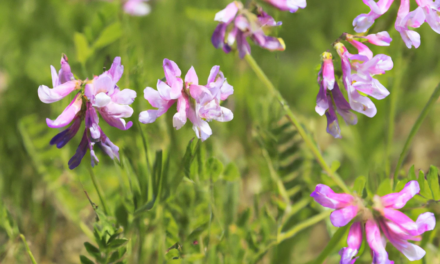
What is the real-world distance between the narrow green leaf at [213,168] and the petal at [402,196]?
459 millimetres

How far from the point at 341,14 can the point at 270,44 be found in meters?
1.98

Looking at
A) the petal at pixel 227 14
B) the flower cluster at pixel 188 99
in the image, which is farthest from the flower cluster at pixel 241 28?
the flower cluster at pixel 188 99

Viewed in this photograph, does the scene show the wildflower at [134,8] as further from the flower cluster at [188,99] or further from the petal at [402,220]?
the petal at [402,220]

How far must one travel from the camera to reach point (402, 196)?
0.93 m

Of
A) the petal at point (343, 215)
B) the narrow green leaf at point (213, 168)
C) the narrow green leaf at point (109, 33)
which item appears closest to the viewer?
the petal at point (343, 215)

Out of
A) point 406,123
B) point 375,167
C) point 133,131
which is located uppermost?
point 133,131

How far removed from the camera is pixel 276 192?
1.54 m

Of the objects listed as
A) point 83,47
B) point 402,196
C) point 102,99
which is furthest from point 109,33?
point 402,196

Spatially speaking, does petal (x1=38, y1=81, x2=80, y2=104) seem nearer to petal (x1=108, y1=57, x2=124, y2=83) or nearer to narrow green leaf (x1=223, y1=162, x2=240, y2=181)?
petal (x1=108, y1=57, x2=124, y2=83)

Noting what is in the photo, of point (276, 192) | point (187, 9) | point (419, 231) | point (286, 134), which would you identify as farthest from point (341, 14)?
point (419, 231)

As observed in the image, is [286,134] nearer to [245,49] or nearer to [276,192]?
[276,192]

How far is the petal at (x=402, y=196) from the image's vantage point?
36.3 inches

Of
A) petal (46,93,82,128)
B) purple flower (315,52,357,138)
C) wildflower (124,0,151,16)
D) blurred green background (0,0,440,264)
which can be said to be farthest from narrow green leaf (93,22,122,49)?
purple flower (315,52,357,138)

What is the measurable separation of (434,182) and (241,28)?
624mm
